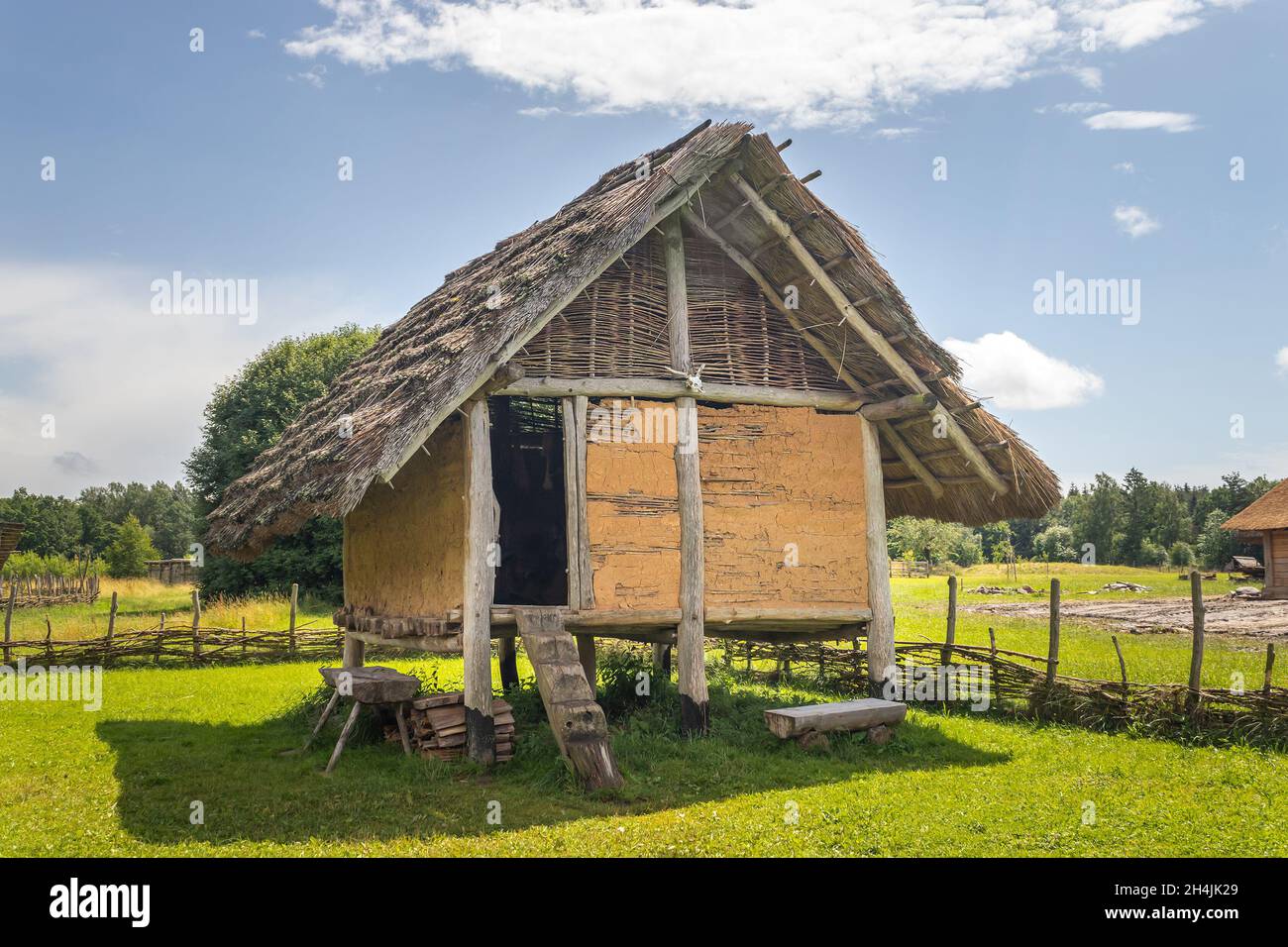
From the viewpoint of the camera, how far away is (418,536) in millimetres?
9750

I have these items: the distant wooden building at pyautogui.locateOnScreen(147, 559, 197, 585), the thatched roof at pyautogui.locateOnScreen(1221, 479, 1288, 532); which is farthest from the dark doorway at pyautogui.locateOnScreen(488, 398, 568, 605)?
the distant wooden building at pyautogui.locateOnScreen(147, 559, 197, 585)

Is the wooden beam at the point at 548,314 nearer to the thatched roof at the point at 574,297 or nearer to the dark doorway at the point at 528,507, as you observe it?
the thatched roof at the point at 574,297

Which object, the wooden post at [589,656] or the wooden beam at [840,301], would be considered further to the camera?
the wooden post at [589,656]

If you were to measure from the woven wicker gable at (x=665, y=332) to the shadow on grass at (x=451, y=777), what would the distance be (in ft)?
11.2

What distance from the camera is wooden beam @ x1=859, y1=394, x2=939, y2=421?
954cm

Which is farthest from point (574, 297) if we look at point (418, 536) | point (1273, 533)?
point (1273, 533)

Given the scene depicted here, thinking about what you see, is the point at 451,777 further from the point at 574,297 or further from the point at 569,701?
the point at 574,297

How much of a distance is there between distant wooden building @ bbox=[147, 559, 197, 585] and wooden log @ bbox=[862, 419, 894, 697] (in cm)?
3905

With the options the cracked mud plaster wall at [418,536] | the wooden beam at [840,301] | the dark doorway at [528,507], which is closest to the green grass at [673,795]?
the cracked mud plaster wall at [418,536]

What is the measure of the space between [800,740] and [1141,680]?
514cm

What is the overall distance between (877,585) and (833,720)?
6.01ft

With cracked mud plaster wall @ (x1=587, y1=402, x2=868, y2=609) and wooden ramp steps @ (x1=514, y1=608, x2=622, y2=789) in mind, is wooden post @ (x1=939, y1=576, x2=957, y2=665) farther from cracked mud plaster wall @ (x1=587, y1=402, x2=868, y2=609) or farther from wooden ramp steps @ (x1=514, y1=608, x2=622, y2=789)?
wooden ramp steps @ (x1=514, y1=608, x2=622, y2=789)

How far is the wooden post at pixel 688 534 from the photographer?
9.09 m
